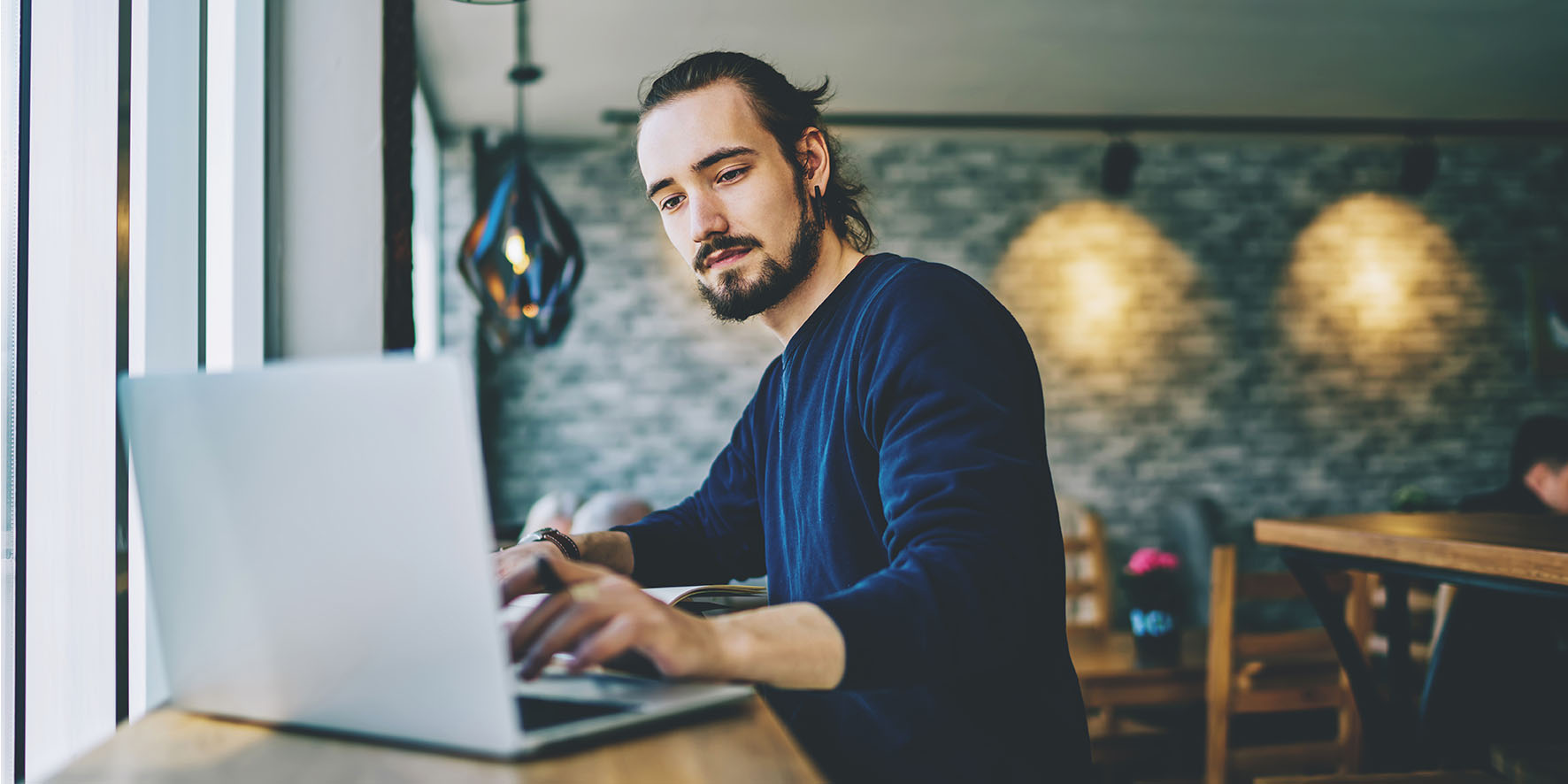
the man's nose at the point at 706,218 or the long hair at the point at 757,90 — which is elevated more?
the long hair at the point at 757,90

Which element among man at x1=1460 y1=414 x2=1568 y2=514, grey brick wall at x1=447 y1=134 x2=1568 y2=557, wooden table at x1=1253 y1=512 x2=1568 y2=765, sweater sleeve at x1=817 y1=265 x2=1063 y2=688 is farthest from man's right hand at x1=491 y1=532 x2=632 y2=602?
grey brick wall at x1=447 y1=134 x2=1568 y2=557

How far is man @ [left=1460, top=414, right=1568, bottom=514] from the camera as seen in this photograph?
2.91 m

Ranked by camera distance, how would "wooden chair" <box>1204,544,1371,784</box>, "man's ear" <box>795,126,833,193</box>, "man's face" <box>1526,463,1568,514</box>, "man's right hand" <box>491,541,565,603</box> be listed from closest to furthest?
1. "man's right hand" <box>491,541,565,603</box>
2. "man's ear" <box>795,126,833,193</box>
3. "wooden chair" <box>1204,544,1371,784</box>
4. "man's face" <box>1526,463,1568,514</box>

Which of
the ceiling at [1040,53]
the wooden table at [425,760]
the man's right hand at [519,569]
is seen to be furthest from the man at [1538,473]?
the wooden table at [425,760]

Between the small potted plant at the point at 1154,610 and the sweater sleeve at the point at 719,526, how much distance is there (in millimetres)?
1351

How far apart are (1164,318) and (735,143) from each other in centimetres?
416

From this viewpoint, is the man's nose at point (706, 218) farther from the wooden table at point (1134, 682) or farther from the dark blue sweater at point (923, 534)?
the wooden table at point (1134, 682)

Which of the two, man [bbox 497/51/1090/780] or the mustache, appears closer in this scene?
man [bbox 497/51/1090/780]

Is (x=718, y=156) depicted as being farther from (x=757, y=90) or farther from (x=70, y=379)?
(x=70, y=379)

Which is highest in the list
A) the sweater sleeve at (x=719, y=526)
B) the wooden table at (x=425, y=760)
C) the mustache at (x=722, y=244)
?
the mustache at (x=722, y=244)

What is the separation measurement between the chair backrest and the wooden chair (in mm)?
461

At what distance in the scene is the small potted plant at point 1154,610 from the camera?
2451 mm

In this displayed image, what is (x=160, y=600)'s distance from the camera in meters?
0.71

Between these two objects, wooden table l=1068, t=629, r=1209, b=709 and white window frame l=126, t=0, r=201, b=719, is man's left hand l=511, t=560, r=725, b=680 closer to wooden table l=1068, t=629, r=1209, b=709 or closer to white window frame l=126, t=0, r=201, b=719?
white window frame l=126, t=0, r=201, b=719
